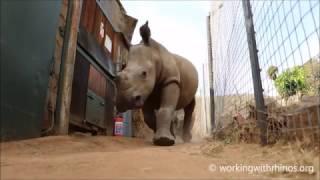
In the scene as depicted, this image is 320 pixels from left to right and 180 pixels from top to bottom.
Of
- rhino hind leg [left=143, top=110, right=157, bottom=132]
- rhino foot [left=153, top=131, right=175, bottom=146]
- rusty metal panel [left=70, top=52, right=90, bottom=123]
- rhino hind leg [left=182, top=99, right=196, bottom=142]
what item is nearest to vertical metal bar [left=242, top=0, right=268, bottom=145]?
rhino foot [left=153, top=131, right=175, bottom=146]

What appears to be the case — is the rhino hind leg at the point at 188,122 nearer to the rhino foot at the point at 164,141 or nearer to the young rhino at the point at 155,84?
the young rhino at the point at 155,84

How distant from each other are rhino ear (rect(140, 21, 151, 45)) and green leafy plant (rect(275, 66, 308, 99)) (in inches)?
60.3

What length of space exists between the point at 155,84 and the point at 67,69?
1.03 m

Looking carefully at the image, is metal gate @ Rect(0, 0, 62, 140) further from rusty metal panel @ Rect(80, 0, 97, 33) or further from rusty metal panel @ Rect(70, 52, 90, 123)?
rusty metal panel @ Rect(80, 0, 97, 33)

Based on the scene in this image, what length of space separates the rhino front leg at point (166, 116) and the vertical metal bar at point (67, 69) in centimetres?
104

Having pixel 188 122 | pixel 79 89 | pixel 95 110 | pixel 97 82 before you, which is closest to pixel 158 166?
pixel 79 89

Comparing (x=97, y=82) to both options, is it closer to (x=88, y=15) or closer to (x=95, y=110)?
(x=95, y=110)

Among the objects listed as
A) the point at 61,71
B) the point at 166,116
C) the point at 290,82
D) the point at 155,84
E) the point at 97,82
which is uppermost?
the point at 97,82

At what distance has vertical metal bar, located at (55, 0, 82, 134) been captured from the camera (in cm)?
362

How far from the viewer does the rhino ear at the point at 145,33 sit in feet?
12.0

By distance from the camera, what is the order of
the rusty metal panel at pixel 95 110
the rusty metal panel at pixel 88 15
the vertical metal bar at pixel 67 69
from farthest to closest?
the rusty metal panel at pixel 88 15
the rusty metal panel at pixel 95 110
the vertical metal bar at pixel 67 69

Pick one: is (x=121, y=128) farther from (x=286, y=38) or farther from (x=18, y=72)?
(x=286, y=38)

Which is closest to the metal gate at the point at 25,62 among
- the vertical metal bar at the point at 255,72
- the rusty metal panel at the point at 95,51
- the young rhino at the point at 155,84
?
the young rhino at the point at 155,84

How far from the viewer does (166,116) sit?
3484 mm
